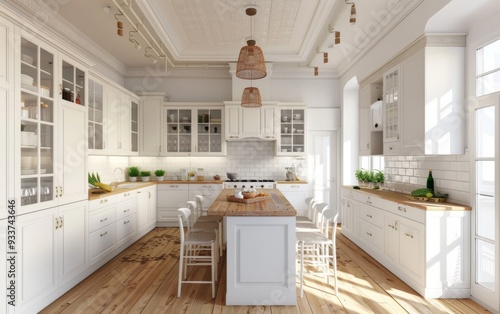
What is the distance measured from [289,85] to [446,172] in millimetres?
4081

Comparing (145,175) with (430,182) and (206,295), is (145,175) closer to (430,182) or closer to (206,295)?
(206,295)

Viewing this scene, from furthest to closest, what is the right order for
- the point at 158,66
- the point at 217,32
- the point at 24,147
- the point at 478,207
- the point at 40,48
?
the point at 158,66
the point at 217,32
the point at 478,207
the point at 40,48
the point at 24,147

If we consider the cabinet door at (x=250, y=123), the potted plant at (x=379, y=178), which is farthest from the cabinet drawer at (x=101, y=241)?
the potted plant at (x=379, y=178)

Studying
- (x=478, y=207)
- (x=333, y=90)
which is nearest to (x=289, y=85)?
(x=333, y=90)

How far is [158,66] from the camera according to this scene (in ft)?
22.4

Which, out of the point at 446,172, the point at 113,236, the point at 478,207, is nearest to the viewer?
the point at 478,207

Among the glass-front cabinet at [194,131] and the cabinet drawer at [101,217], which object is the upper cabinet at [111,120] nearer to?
the glass-front cabinet at [194,131]

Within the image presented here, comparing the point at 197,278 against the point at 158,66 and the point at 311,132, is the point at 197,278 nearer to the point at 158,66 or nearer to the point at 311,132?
the point at 311,132

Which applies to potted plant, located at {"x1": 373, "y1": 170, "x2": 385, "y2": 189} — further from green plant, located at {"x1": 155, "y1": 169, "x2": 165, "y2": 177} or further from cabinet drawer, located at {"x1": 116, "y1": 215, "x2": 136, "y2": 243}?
green plant, located at {"x1": 155, "y1": 169, "x2": 165, "y2": 177}

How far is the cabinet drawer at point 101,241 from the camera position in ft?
12.9

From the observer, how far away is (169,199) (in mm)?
6438

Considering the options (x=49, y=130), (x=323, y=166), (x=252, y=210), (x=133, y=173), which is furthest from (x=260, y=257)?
(x=133, y=173)

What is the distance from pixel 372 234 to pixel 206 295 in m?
2.64

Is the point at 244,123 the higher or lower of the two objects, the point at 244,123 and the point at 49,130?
the higher
